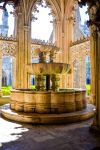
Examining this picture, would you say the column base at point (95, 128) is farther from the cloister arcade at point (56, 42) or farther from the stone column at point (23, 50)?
the stone column at point (23, 50)

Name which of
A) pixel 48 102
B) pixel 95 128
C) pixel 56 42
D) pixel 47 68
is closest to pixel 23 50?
pixel 56 42

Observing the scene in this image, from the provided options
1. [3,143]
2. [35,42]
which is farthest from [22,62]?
[3,143]

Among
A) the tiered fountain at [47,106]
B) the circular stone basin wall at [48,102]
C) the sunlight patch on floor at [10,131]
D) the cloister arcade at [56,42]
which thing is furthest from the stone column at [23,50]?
the sunlight patch on floor at [10,131]

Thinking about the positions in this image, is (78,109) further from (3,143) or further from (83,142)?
(3,143)

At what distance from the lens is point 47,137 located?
13.0 ft

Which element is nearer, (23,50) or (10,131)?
(10,131)

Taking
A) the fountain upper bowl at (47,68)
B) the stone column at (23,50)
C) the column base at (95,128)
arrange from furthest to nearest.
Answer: the stone column at (23,50), the fountain upper bowl at (47,68), the column base at (95,128)

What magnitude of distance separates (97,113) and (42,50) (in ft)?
13.3

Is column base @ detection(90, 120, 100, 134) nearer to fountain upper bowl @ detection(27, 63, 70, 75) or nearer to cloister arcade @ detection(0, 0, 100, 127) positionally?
fountain upper bowl @ detection(27, 63, 70, 75)

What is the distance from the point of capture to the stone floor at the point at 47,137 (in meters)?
3.41

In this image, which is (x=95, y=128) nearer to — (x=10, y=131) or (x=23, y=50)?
(x=10, y=131)

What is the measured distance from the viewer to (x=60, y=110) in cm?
584

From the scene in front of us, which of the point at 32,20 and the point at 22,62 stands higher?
the point at 32,20

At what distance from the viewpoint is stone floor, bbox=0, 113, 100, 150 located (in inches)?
134
